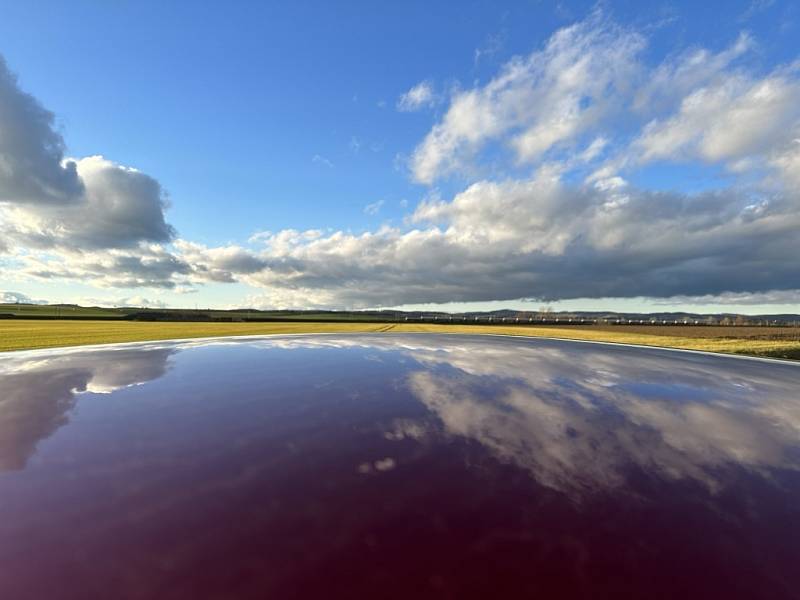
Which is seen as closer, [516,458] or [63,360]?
[516,458]

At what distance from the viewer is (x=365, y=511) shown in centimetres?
500

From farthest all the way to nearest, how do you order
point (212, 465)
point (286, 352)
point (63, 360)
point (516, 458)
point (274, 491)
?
point (286, 352), point (63, 360), point (516, 458), point (212, 465), point (274, 491)

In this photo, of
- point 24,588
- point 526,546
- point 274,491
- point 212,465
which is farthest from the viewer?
point 212,465

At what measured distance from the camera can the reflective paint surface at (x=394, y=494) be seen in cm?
379

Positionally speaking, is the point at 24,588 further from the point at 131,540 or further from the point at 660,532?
the point at 660,532

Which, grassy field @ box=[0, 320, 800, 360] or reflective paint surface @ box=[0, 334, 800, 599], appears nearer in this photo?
reflective paint surface @ box=[0, 334, 800, 599]

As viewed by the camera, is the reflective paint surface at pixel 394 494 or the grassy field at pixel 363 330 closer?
the reflective paint surface at pixel 394 494

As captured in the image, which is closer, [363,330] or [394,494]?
[394,494]

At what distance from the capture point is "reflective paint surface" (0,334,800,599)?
379cm

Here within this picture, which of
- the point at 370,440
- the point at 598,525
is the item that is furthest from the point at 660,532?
the point at 370,440

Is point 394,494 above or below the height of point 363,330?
below

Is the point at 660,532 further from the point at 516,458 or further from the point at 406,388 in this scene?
the point at 406,388

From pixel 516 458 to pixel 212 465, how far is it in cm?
581

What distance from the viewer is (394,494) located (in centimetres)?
547
